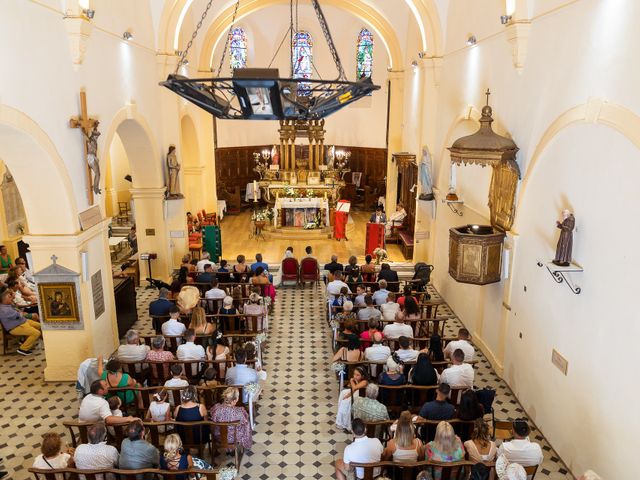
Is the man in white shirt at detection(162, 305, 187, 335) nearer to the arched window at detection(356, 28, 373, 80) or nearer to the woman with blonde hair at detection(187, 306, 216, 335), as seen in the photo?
the woman with blonde hair at detection(187, 306, 216, 335)

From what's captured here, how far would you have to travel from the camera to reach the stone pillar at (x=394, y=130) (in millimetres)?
18953

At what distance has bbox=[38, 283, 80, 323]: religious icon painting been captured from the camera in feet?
29.2

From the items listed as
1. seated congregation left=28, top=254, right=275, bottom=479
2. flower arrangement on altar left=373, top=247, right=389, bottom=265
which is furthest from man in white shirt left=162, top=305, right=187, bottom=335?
flower arrangement on altar left=373, top=247, right=389, bottom=265

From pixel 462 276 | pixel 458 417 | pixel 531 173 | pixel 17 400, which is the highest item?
pixel 531 173

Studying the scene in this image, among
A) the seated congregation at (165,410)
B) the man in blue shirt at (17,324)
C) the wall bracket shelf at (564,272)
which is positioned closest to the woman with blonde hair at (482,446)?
the wall bracket shelf at (564,272)

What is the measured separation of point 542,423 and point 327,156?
59.7 feet

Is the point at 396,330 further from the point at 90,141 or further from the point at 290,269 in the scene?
the point at 90,141

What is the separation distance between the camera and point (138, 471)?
532cm

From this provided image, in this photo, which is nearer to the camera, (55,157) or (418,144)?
(55,157)

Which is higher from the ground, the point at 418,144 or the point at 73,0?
the point at 73,0

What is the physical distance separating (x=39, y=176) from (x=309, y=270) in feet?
23.1

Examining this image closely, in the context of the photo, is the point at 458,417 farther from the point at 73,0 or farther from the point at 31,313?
the point at 31,313

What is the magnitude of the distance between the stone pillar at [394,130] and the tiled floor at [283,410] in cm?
967

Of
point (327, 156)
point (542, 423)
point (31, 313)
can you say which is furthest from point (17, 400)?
point (327, 156)
